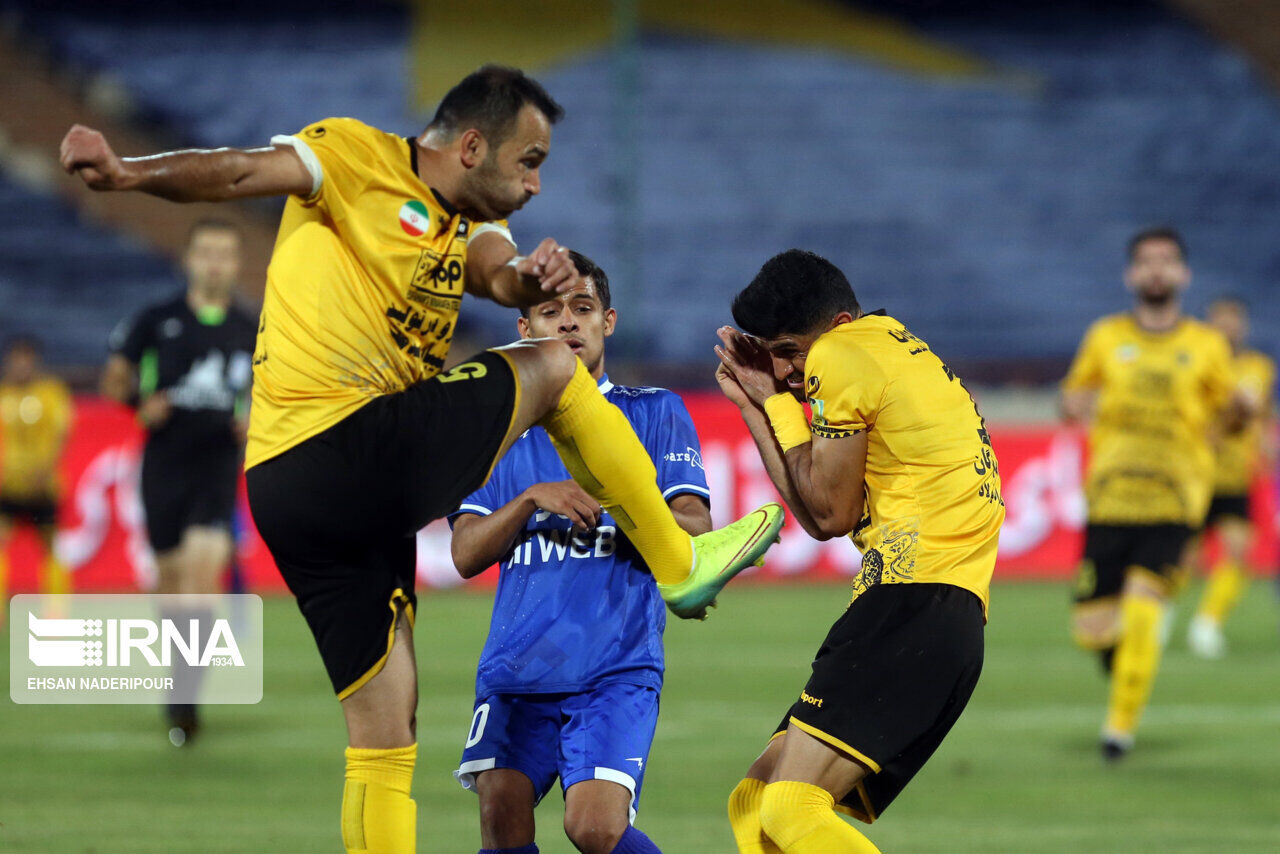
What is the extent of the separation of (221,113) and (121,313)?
3938 millimetres

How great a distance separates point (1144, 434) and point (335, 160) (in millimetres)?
5842

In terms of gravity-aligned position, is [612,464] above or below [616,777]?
above

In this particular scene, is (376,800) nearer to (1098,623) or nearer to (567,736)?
(567,736)

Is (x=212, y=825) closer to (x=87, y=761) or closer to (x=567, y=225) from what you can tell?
(x=87, y=761)

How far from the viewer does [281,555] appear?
415 centimetres

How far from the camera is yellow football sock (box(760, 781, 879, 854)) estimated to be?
158 inches

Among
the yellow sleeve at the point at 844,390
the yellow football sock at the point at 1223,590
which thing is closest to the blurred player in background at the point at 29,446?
the yellow football sock at the point at 1223,590

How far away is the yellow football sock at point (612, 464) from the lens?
4.21 m

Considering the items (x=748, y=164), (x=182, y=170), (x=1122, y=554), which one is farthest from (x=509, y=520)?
(x=748, y=164)

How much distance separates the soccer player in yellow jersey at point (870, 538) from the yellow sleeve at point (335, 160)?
1.03 m

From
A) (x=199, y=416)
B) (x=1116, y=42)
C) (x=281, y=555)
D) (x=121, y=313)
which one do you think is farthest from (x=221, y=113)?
(x=281, y=555)

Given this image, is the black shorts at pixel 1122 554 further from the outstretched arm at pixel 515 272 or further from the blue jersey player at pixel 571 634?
the outstretched arm at pixel 515 272

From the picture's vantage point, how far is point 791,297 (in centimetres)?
437

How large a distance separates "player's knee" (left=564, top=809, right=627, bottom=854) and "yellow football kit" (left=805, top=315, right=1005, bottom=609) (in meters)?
0.87
